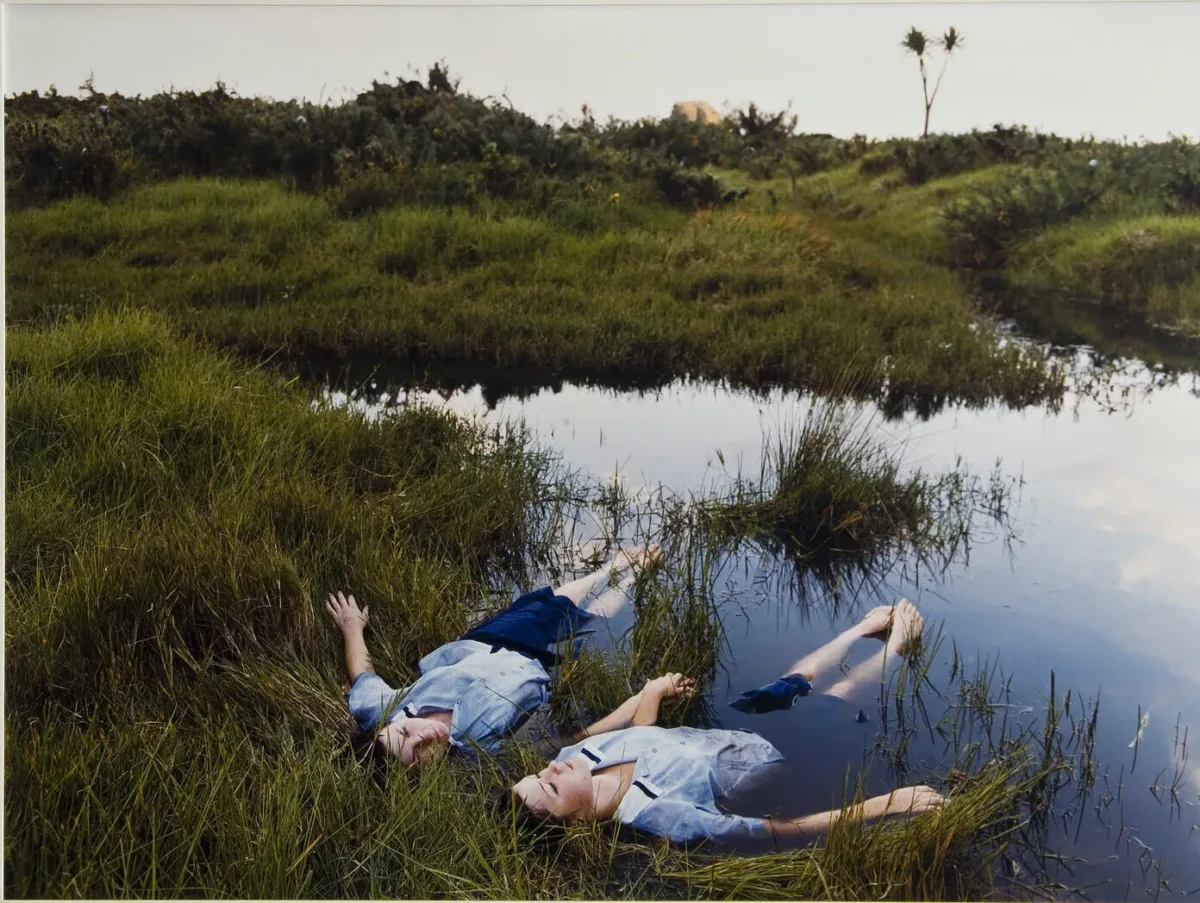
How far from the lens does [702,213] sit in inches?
148

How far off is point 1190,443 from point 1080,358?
0.98 meters

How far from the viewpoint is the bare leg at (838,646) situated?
2.45 metres

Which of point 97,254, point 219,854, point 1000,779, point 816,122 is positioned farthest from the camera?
point 97,254

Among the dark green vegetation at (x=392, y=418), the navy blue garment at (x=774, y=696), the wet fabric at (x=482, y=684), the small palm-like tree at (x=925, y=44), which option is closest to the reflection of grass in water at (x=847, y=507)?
the dark green vegetation at (x=392, y=418)

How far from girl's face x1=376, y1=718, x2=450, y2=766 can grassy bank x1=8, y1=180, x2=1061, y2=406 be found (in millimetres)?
2046

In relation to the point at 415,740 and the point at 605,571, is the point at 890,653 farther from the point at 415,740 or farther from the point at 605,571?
the point at 415,740

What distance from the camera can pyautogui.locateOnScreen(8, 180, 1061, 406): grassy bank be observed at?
142 inches

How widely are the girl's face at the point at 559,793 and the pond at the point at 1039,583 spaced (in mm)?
427

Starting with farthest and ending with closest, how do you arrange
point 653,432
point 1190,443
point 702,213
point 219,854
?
point 702,213 → point 653,432 → point 1190,443 → point 219,854

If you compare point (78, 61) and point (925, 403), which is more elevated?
point (78, 61)

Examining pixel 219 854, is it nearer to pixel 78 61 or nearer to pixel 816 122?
pixel 78 61

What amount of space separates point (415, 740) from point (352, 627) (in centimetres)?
50

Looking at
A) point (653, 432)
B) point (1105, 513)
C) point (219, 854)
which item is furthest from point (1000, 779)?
point (653, 432)

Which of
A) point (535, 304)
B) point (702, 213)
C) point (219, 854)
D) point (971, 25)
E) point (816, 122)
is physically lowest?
point (219, 854)
